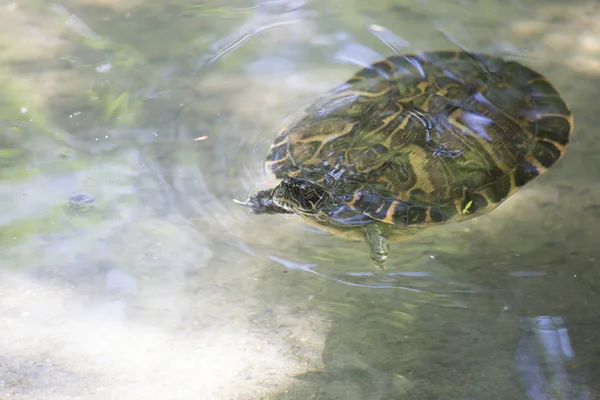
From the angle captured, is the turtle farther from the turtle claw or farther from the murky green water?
the murky green water

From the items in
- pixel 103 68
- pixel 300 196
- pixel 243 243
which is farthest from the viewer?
pixel 103 68

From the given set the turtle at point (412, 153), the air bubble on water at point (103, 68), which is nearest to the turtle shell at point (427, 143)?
the turtle at point (412, 153)

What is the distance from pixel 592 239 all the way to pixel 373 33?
2314 mm

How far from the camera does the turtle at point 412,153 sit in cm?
301

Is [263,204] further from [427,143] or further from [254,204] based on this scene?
[427,143]

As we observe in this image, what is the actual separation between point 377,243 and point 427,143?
0.61 m

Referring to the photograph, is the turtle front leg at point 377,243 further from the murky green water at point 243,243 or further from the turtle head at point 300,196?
the turtle head at point 300,196

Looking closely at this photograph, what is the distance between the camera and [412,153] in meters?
3.04

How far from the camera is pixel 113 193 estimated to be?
3.50 meters

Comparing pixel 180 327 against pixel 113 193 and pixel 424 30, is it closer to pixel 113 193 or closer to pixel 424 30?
pixel 113 193

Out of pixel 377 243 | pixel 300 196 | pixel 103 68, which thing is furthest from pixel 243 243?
pixel 103 68

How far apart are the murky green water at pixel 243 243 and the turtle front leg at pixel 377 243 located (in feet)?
0.39

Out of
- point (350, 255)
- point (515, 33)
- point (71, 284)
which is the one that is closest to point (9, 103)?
point (71, 284)

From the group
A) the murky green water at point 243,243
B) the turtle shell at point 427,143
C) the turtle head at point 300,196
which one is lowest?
the murky green water at point 243,243
